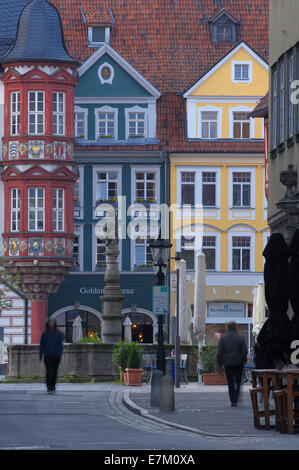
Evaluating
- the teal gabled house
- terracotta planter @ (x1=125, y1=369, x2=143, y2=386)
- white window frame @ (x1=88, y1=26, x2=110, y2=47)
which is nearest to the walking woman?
terracotta planter @ (x1=125, y1=369, x2=143, y2=386)

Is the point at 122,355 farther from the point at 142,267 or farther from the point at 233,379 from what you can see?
the point at 142,267

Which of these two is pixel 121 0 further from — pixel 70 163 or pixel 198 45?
pixel 70 163

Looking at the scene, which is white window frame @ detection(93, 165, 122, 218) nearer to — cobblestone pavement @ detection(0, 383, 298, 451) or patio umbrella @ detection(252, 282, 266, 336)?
patio umbrella @ detection(252, 282, 266, 336)

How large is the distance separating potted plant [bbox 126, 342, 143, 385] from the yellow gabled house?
2510cm

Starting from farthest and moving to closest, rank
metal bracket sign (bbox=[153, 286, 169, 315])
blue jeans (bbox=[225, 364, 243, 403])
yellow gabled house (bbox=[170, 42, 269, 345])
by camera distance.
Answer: yellow gabled house (bbox=[170, 42, 269, 345]) < metal bracket sign (bbox=[153, 286, 169, 315]) < blue jeans (bbox=[225, 364, 243, 403])

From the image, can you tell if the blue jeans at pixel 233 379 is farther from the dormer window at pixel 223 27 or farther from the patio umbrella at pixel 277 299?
the dormer window at pixel 223 27

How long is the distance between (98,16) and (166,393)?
143 ft

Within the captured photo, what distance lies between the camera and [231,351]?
26766mm

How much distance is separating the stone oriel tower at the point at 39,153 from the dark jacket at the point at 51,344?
23.9m

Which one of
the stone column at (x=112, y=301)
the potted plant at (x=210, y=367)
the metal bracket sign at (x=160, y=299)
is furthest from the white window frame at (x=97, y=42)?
the metal bracket sign at (x=160, y=299)

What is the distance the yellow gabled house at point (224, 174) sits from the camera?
6362 centimetres

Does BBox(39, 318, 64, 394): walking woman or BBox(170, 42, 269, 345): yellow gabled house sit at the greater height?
BBox(170, 42, 269, 345): yellow gabled house

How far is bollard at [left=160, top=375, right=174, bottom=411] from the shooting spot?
24.1 meters

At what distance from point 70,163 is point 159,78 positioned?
9693 millimetres
